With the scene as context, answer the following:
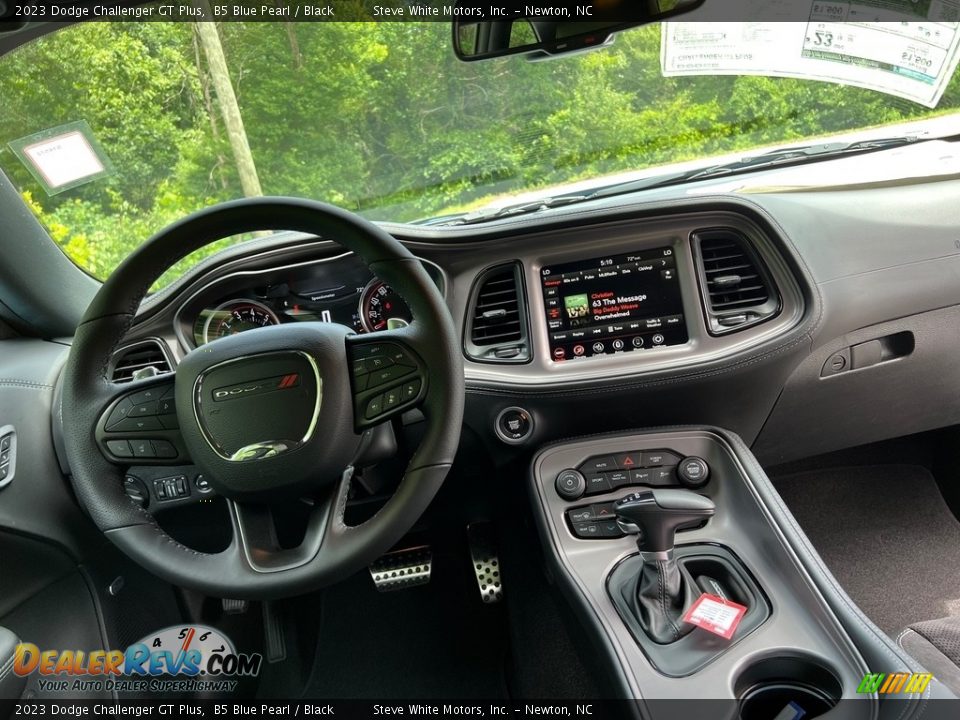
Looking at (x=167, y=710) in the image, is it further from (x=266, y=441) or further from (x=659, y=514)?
(x=659, y=514)

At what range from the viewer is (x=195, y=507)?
1985mm

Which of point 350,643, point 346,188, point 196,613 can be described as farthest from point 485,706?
point 346,188

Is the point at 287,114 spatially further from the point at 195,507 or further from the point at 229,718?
the point at 229,718

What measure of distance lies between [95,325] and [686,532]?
59.5 inches

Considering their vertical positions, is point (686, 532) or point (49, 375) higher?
point (49, 375)

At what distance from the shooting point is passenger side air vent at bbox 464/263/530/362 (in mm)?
2016

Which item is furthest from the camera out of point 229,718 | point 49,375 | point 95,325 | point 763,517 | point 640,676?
point 229,718

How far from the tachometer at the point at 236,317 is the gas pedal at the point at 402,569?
874 millimetres

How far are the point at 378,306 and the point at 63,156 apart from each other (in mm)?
→ 964

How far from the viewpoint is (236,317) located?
2.00 m

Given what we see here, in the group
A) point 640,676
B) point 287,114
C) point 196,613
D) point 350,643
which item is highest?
point 287,114

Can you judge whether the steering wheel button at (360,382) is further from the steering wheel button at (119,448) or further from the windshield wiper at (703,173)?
the windshield wiper at (703,173)

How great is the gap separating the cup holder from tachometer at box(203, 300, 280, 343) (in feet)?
5.08

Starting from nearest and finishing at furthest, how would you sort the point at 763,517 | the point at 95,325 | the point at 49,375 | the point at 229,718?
the point at 95,325, the point at 763,517, the point at 49,375, the point at 229,718
